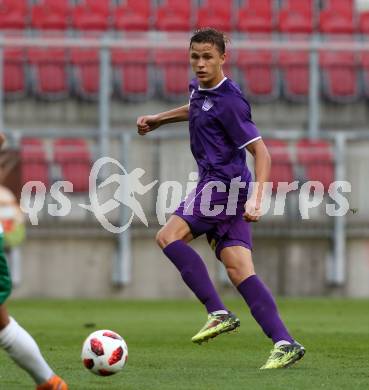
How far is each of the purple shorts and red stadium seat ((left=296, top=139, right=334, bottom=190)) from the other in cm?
791

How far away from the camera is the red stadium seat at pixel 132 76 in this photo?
1700 centimetres

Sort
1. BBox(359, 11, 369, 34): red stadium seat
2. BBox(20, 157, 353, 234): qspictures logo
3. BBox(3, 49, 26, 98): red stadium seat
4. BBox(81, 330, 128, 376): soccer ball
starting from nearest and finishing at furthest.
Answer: BBox(81, 330, 128, 376): soccer ball
BBox(20, 157, 353, 234): qspictures logo
BBox(3, 49, 26, 98): red stadium seat
BBox(359, 11, 369, 34): red stadium seat

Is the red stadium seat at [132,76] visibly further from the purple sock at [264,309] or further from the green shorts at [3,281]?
the green shorts at [3,281]

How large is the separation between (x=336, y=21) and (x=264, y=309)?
11194 mm

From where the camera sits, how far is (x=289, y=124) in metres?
17.0

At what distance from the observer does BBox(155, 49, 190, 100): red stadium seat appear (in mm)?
16828

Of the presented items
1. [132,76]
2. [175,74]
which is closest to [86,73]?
[132,76]

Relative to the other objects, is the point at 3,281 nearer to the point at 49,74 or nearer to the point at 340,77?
the point at 49,74

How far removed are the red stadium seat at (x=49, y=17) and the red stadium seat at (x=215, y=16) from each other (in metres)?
1.93

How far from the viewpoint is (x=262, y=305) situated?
23.8 ft

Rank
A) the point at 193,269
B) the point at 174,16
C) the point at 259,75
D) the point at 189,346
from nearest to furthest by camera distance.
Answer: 1. the point at 193,269
2. the point at 189,346
3. the point at 259,75
4. the point at 174,16

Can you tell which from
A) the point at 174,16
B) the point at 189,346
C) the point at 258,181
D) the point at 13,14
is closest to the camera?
the point at 258,181

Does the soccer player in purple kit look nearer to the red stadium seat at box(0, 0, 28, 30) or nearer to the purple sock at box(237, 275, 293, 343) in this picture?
the purple sock at box(237, 275, 293, 343)

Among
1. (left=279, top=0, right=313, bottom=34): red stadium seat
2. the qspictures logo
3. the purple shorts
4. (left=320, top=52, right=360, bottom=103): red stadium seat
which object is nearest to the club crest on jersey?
the purple shorts
